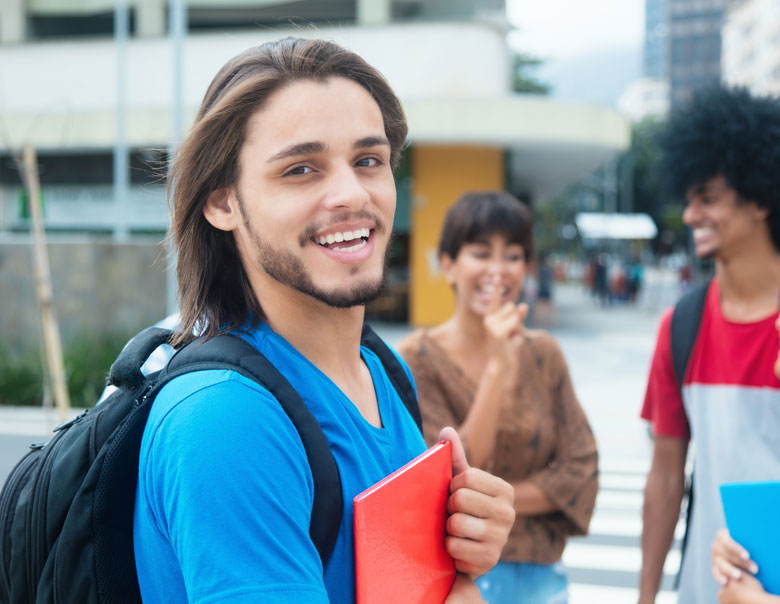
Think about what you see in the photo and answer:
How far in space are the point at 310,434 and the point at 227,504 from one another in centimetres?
17

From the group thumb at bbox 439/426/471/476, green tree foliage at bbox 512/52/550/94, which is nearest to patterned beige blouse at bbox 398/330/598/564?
thumb at bbox 439/426/471/476

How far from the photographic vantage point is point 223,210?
1444mm

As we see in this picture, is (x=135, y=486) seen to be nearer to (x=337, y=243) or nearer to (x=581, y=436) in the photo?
(x=337, y=243)

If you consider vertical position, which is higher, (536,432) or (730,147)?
(730,147)

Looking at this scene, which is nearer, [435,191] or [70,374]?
[70,374]

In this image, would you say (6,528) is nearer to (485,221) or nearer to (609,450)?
(485,221)

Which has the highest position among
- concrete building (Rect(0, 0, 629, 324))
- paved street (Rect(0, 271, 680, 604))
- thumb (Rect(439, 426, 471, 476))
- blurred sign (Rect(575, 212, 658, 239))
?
concrete building (Rect(0, 0, 629, 324))

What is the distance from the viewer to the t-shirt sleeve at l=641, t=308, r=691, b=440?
2.64 meters

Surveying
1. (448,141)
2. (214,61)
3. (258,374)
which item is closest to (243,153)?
(258,374)

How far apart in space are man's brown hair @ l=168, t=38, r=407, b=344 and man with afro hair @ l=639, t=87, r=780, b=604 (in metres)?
1.46

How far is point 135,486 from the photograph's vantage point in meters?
1.19

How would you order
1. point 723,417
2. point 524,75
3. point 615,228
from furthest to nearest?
point 524,75, point 615,228, point 723,417

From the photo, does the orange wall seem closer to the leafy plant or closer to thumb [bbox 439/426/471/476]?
the leafy plant

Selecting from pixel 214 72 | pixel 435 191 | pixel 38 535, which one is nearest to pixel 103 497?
pixel 38 535
